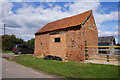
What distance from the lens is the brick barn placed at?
9.64 meters

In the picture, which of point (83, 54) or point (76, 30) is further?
point (76, 30)

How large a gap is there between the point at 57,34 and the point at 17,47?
959cm

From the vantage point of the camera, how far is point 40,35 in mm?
14961

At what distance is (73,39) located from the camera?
10.2 metres

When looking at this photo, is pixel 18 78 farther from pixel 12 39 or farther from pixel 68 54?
pixel 12 39

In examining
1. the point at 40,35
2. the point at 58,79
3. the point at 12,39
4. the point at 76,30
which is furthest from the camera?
the point at 12,39

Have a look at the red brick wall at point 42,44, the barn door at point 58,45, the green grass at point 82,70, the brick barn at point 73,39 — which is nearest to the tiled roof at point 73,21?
the brick barn at point 73,39

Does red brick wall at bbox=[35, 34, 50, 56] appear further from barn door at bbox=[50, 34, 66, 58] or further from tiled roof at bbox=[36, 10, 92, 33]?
tiled roof at bbox=[36, 10, 92, 33]

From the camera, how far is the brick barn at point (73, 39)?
964 centimetres

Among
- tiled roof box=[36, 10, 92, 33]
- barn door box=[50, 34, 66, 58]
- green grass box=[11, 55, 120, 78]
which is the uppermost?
tiled roof box=[36, 10, 92, 33]

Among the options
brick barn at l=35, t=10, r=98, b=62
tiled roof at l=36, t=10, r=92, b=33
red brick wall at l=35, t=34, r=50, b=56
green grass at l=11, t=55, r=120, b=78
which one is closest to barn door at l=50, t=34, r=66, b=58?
brick barn at l=35, t=10, r=98, b=62

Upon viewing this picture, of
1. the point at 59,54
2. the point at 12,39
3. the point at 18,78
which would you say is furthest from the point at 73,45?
the point at 12,39

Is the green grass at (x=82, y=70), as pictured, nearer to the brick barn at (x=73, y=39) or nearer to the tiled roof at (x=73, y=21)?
the brick barn at (x=73, y=39)

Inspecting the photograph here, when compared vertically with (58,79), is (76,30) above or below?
above
